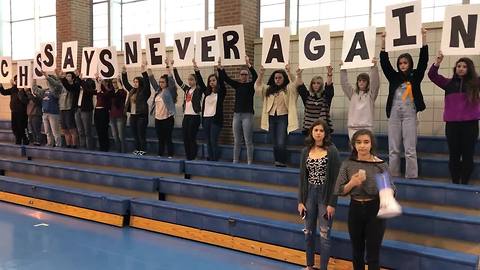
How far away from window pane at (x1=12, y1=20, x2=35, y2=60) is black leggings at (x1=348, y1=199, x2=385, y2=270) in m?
13.4

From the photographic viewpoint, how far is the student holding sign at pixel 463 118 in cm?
528

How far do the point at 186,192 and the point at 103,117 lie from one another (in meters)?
3.24

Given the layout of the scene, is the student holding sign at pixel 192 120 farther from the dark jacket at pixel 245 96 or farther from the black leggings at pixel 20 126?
the black leggings at pixel 20 126

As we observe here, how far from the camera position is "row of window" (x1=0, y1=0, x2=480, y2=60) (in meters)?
8.88

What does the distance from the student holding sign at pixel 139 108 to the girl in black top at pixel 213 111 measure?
1.45 meters

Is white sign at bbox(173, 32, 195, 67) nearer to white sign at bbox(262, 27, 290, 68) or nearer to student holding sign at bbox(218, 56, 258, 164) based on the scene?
student holding sign at bbox(218, 56, 258, 164)

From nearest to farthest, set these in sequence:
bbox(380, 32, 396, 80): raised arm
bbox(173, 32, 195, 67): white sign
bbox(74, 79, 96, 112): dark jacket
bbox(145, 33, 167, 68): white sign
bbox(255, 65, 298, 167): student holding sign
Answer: bbox(380, 32, 396, 80): raised arm → bbox(255, 65, 298, 167): student holding sign → bbox(173, 32, 195, 67): white sign → bbox(145, 33, 167, 68): white sign → bbox(74, 79, 96, 112): dark jacket

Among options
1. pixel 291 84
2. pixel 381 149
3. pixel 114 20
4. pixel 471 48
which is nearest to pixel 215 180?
pixel 291 84

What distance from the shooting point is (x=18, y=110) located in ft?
35.5

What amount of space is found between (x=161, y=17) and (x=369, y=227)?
30.8ft

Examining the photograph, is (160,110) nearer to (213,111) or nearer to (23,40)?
(213,111)

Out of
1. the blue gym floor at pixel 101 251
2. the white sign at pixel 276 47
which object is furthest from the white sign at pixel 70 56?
the white sign at pixel 276 47

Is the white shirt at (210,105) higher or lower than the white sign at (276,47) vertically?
lower

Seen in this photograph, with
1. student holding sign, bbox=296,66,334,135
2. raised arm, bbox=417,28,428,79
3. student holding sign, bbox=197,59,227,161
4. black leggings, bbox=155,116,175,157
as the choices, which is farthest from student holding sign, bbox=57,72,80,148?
raised arm, bbox=417,28,428,79
